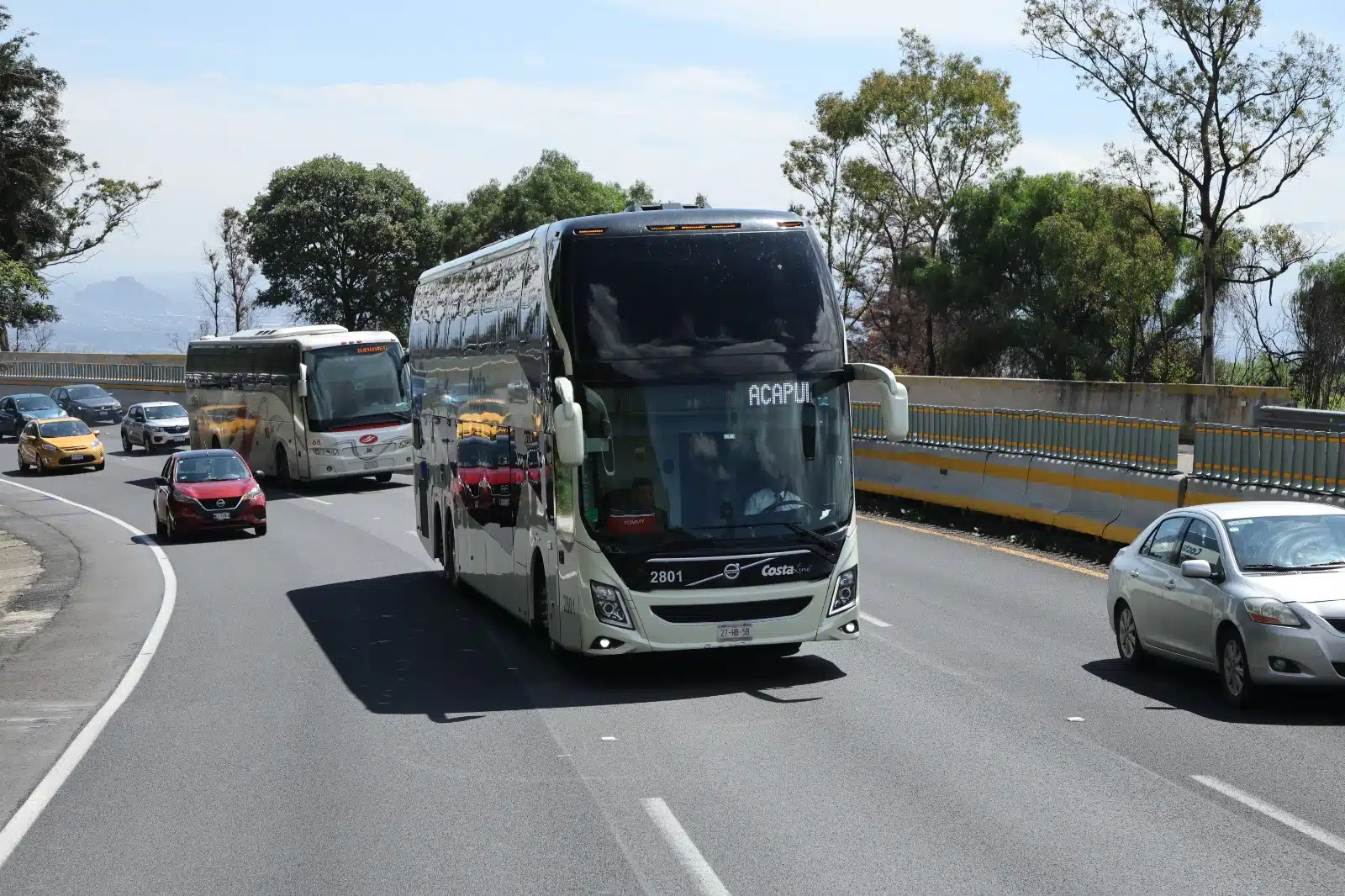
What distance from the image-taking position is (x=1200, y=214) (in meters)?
52.5

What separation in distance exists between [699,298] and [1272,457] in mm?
8049

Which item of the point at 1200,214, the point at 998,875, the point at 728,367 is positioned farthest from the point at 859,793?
the point at 1200,214

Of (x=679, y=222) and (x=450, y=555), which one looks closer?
(x=679, y=222)

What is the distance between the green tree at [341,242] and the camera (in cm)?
9306

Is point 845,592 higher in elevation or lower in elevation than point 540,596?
higher

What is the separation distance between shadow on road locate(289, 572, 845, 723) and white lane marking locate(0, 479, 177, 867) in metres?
1.69

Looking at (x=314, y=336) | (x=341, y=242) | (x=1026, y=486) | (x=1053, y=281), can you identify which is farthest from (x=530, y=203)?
(x=1026, y=486)

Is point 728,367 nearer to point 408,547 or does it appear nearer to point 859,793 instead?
point 859,793

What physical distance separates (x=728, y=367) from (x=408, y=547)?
47.7 ft

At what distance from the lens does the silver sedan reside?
11344 millimetres

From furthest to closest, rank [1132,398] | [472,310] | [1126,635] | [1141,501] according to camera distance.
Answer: [1132,398]
[1141,501]
[472,310]
[1126,635]

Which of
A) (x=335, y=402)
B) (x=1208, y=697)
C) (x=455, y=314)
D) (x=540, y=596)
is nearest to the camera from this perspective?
(x=1208, y=697)

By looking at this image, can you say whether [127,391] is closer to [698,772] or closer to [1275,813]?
[698,772]

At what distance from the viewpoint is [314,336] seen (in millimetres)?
38312
